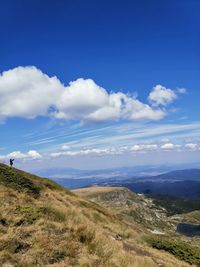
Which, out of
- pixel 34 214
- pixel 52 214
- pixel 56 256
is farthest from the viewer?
pixel 52 214

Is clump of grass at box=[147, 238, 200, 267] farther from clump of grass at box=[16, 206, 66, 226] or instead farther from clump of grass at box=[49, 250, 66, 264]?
clump of grass at box=[49, 250, 66, 264]

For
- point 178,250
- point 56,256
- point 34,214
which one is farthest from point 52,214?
point 178,250

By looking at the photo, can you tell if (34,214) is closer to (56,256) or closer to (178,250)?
(56,256)

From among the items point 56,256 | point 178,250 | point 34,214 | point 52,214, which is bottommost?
point 178,250

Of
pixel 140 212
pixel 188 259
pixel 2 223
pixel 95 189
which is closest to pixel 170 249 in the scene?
pixel 188 259

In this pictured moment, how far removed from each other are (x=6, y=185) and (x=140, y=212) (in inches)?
4925

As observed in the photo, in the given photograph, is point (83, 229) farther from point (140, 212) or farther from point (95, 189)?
point (95, 189)

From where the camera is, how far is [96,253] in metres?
15.4

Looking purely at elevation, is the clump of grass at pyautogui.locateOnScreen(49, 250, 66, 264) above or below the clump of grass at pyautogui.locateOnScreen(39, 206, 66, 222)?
below

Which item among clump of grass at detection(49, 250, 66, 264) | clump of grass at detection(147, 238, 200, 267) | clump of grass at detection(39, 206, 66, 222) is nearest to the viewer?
clump of grass at detection(49, 250, 66, 264)

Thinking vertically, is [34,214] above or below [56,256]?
above

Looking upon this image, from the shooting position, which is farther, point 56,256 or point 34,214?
point 34,214

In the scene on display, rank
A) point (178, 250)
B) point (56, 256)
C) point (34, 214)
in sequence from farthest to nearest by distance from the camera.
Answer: point (178, 250)
point (34, 214)
point (56, 256)

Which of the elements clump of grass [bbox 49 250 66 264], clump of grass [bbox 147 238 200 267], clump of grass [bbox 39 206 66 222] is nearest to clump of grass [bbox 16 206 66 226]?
clump of grass [bbox 39 206 66 222]
